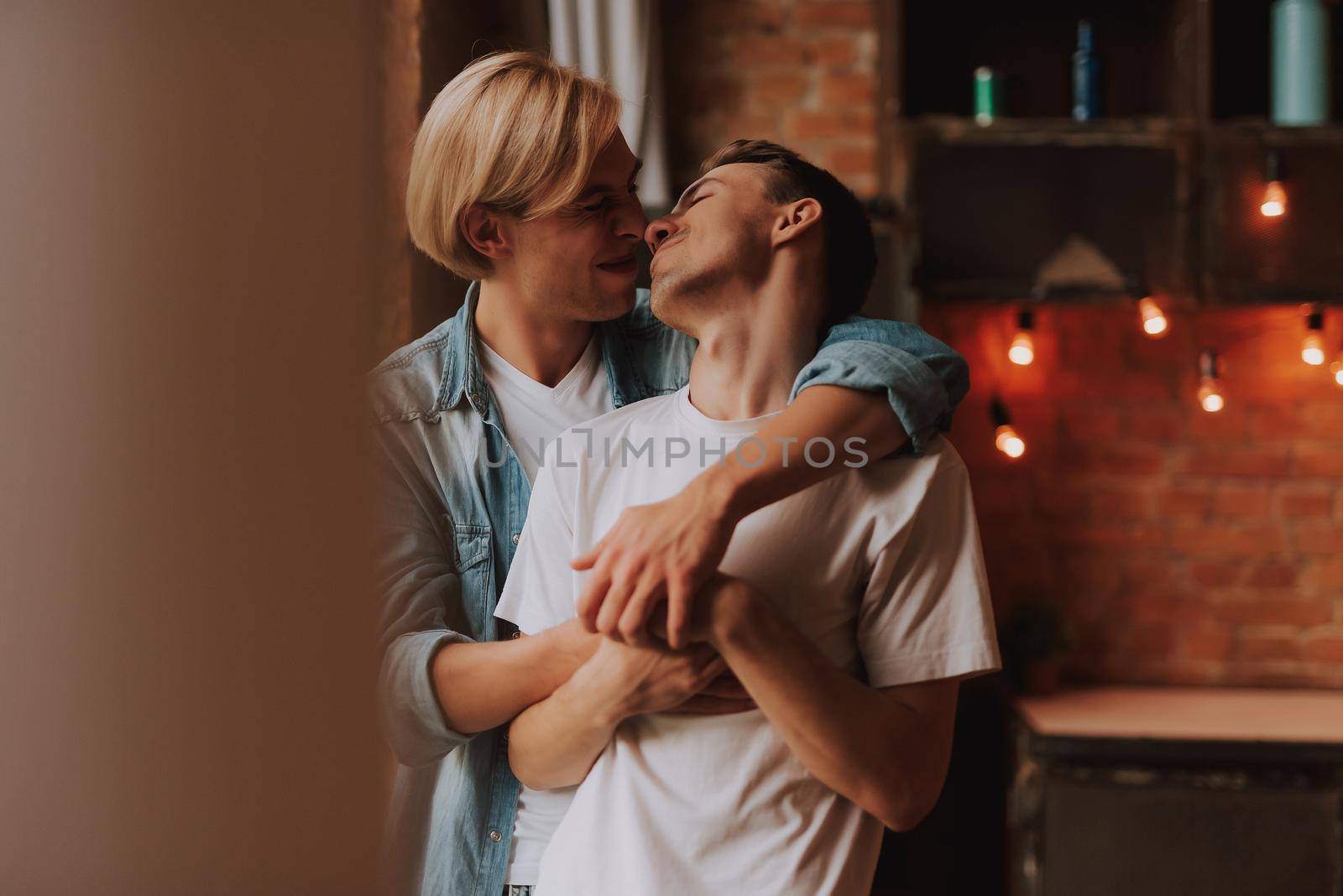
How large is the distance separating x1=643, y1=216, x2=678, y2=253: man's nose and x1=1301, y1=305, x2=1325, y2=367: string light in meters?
1.82

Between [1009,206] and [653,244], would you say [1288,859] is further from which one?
[653,244]

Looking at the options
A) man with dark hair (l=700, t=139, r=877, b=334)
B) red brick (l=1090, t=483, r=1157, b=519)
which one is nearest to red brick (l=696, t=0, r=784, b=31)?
red brick (l=1090, t=483, r=1157, b=519)

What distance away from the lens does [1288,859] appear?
181cm

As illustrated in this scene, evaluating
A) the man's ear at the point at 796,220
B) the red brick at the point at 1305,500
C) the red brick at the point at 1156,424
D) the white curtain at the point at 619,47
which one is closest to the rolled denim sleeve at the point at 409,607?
the man's ear at the point at 796,220

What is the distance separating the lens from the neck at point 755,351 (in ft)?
2.48

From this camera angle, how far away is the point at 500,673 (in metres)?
0.73

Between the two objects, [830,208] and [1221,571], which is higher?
[830,208]

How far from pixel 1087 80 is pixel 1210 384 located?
766mm

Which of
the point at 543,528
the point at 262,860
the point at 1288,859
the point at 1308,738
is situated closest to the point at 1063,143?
the point at 1308,738

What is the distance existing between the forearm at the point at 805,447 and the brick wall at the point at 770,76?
160 cm

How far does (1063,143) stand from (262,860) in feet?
5.94

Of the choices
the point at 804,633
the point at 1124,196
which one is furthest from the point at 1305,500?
the point at 804,633

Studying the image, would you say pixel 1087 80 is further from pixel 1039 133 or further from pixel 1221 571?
pixel 1221 571

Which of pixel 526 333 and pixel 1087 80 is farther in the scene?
pixel 1087 80
